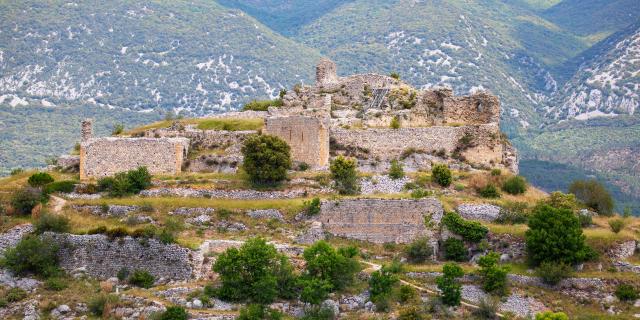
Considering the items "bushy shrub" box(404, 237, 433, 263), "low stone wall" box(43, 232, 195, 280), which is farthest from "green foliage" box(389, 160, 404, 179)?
"low stone wall" box(43, 232, 195, 280)

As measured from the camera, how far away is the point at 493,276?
52500 mm

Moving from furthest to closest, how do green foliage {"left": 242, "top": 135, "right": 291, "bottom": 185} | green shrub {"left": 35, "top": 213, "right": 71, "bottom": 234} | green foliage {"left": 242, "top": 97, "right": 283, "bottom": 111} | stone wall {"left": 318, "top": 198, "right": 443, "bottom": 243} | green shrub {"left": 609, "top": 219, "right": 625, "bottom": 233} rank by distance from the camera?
1. green foliage {"left": 242, "top": 97, "right": 283, "bottom": 111}
2. green foliage {"left": 242, "top": 135, "right": 291, "bottom": 185}
3. stone wall {"left": 318, "top": 198, "right": 443, "bottom": 243}
4. green shrub {"left": 35, "top": 213, "right": 71, "bottom": 234}
5. green shrub {"left": 609, "top": 219, "right": 625, "bottom": 233}

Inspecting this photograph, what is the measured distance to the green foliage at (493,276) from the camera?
5241 centimetres

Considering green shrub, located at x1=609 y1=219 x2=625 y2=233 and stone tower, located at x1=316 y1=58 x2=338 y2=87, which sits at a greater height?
stone tower, located at x1=316 y1=58 x2=338 y2=87

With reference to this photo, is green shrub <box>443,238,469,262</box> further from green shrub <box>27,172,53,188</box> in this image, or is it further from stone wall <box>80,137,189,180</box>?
green shrub <box>27,172,53,188</box>

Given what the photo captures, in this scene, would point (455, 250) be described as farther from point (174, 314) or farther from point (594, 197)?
point (174, 314)

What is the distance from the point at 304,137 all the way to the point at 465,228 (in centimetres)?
1324

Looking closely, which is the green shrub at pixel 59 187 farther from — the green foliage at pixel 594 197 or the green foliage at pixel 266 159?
the green foliage at pixel 594 197

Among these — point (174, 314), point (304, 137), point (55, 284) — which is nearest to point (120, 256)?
point (55, 284)

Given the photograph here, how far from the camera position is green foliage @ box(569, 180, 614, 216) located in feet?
201

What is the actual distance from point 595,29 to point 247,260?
15237 centimetres

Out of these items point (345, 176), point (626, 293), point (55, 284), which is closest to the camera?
point (626, 293)

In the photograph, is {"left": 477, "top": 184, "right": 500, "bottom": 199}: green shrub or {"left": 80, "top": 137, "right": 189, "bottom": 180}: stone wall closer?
{"left": 477, "top": 184, "right": 500, "bottom": 199}: green shrub

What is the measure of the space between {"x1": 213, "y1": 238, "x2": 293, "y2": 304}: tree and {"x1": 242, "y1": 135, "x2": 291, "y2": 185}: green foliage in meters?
9.04
